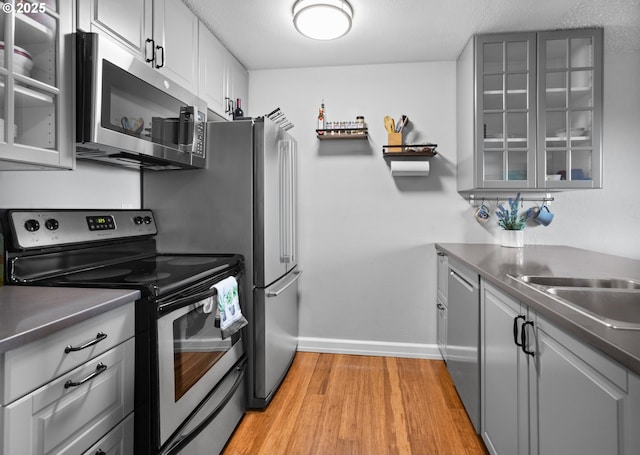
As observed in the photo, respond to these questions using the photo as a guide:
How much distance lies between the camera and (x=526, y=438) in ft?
3.94

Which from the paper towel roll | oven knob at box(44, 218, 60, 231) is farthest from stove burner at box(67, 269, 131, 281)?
the paper towel roll

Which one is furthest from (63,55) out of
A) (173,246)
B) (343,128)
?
(343,128)

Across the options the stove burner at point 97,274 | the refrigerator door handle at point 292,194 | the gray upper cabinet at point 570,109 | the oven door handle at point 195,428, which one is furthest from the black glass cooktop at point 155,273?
the gray upper cabinet at point 570,109

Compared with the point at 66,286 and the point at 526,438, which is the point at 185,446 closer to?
the point at 66,286

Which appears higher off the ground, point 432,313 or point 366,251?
point 366,251

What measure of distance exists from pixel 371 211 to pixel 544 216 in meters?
1.26

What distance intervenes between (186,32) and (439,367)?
278 cm

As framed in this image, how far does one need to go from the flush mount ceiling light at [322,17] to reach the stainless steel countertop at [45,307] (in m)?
1.72

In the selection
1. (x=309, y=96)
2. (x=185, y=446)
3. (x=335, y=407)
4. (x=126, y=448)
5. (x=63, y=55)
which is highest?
(x=309, y=96)

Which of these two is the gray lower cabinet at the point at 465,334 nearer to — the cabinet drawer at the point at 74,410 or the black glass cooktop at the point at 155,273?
the black glass cooktop at the point at 155,273

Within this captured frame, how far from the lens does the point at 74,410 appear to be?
0.98 m

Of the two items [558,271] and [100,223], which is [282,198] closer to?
[100,223]

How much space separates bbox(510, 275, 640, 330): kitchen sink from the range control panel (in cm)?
187

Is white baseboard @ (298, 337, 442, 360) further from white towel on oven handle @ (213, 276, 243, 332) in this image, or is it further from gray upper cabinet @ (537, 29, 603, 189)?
gray upper cabinet @ (537, 29, 603, 189)
